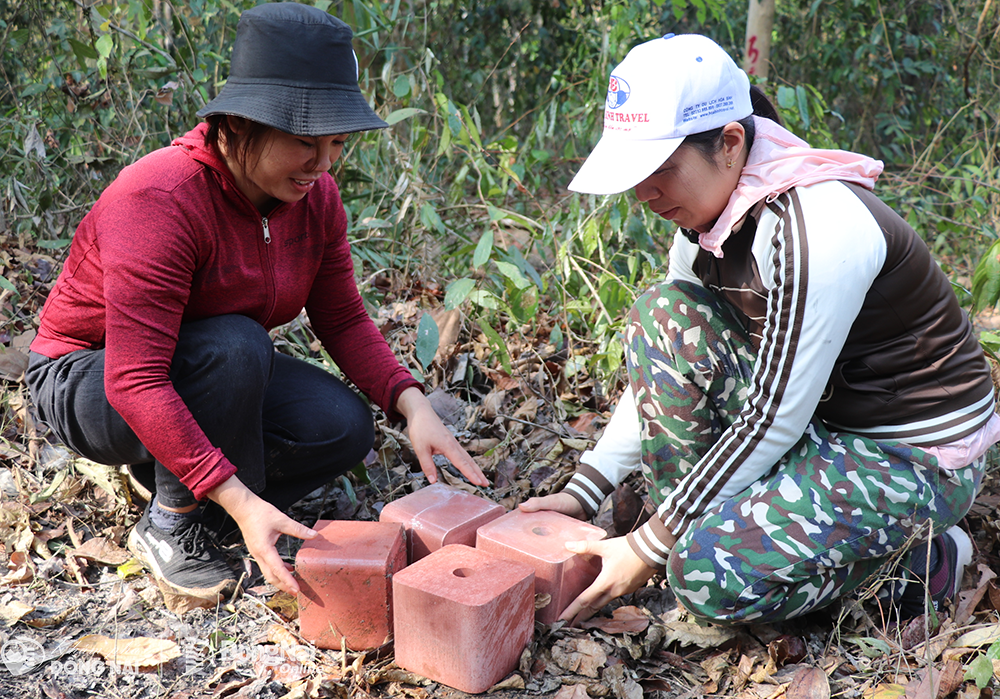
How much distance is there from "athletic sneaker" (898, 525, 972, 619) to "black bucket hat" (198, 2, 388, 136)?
147 cm

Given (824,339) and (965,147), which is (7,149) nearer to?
(824,339)

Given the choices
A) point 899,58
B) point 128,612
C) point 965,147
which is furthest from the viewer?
point 899,58

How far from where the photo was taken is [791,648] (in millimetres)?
1709

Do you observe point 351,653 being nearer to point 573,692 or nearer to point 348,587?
point 348,587

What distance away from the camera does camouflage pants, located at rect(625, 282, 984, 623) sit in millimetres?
1627

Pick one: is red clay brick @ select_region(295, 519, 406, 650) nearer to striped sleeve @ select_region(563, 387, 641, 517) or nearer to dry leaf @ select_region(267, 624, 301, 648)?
dry leaf @ select_region(267, 624, 301, 648)

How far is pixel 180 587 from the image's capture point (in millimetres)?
1825

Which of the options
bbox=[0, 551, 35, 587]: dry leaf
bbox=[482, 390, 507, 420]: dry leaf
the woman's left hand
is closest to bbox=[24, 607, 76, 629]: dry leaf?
bbox=[0, 551, 35, 587]: dry leaf

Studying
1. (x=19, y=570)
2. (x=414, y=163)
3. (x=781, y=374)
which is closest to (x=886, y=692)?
(x=781, y=374)

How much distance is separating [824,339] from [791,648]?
665mm

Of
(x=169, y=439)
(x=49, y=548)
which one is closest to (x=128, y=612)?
(x=49, y=548)

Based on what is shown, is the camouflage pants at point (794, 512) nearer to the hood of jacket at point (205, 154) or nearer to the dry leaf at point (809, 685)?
the dry leaf at point (809, 685)

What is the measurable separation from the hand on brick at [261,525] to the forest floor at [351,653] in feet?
0.71

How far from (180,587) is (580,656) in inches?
34.7
